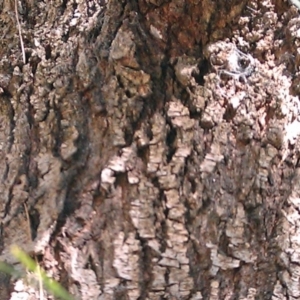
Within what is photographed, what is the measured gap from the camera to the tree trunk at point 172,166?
0.88 meters

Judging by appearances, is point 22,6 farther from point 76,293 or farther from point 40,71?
point 76,293

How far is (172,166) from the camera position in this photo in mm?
883

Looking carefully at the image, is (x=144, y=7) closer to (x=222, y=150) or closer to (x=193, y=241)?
(x=222, y=150)

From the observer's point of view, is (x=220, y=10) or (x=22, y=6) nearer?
(x=220, y=10)

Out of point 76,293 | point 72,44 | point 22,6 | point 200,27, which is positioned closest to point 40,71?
point 72,44

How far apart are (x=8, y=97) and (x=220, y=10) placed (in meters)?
0.44

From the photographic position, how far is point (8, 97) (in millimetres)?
1008

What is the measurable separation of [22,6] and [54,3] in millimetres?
83

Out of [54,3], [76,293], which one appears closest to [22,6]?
[54,3]

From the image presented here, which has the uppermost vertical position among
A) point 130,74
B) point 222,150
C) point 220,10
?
point 220,10

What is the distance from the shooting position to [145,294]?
0.88 m

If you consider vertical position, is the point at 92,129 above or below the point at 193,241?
above

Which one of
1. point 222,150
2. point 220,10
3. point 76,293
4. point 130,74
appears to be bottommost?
point 76,293

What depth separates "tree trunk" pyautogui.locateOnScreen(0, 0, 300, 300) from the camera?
88cm
